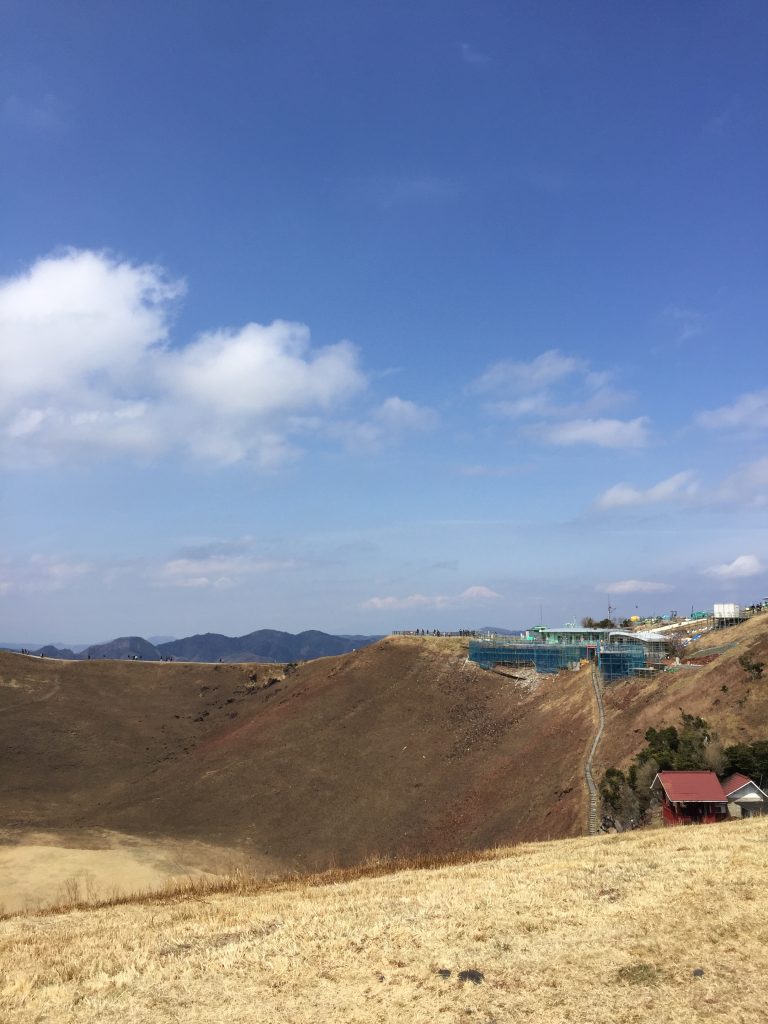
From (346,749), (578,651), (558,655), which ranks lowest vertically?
(346,749)

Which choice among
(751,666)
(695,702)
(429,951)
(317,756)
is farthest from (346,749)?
(429,951)

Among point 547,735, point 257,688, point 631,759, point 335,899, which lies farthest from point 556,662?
point 335,899

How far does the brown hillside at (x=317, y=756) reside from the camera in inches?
2221

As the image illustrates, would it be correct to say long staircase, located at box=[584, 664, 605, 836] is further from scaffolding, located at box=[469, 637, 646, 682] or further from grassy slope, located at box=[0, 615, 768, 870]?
scaffolding, located at box=[469, 637, 646, 682]

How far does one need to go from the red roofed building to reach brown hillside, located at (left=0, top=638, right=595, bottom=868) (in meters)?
8.16

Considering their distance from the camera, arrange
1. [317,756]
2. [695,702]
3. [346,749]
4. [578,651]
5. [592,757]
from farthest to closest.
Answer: [578,651] < [346,749] < [317,756] < [592,757] < [695,702]

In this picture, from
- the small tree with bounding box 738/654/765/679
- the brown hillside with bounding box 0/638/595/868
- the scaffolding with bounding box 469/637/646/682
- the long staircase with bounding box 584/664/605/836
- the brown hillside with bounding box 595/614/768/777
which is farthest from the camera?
the scaffolding with bounding box 469/637/646/682

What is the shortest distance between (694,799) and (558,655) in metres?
48.3

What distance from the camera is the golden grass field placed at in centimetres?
1397

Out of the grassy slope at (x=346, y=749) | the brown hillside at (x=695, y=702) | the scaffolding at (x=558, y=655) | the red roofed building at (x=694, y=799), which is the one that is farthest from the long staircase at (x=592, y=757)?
the red roofed building at (x=694, y=799)

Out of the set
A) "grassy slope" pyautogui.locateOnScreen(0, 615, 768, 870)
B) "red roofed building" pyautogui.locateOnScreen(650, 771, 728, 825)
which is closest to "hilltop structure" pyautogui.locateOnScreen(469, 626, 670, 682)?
"grassy slope" pyautogui.locateOnScreen(0, 615, 768, 870)

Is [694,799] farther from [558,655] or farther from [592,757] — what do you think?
[558,655]

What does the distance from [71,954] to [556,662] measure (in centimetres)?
7302

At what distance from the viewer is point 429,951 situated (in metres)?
16.7
